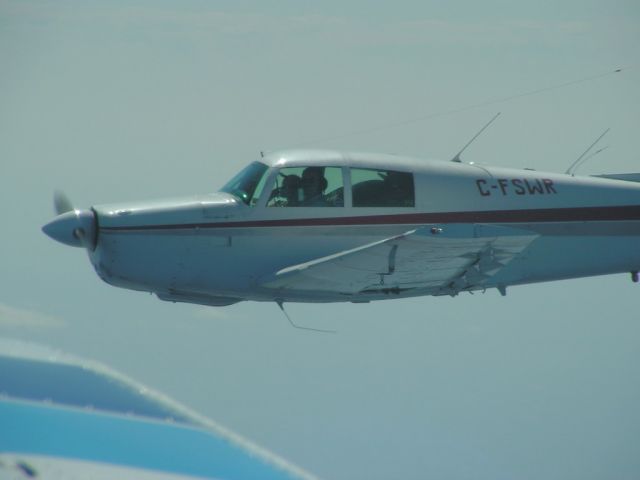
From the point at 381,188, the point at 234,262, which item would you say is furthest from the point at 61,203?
the point at 381,188

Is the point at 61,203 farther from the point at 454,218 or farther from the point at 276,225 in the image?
the point at 454,218

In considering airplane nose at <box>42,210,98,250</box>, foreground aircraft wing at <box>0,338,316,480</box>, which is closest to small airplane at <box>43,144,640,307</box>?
airplane nose at <box>42,210,98,250</box>

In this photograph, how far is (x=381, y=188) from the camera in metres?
15.2

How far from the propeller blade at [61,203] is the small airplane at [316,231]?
2 centimetres

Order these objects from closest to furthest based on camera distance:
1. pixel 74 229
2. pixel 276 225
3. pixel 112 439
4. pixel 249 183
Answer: pixel 112 439
pixel 74 229
pixel 276 225
pixel 249 183

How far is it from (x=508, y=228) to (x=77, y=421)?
976 cm

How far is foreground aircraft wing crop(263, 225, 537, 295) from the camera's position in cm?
1476

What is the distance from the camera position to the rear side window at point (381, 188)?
15070mm

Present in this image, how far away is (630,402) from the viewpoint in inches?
6693

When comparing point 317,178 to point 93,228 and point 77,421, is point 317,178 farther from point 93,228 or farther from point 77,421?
point 77,421

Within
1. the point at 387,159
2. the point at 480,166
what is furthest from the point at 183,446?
the point at 480,166

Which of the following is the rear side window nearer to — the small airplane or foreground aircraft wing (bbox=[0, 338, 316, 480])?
the small airplane

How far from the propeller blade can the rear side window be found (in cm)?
419

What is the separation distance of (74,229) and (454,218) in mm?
5460
